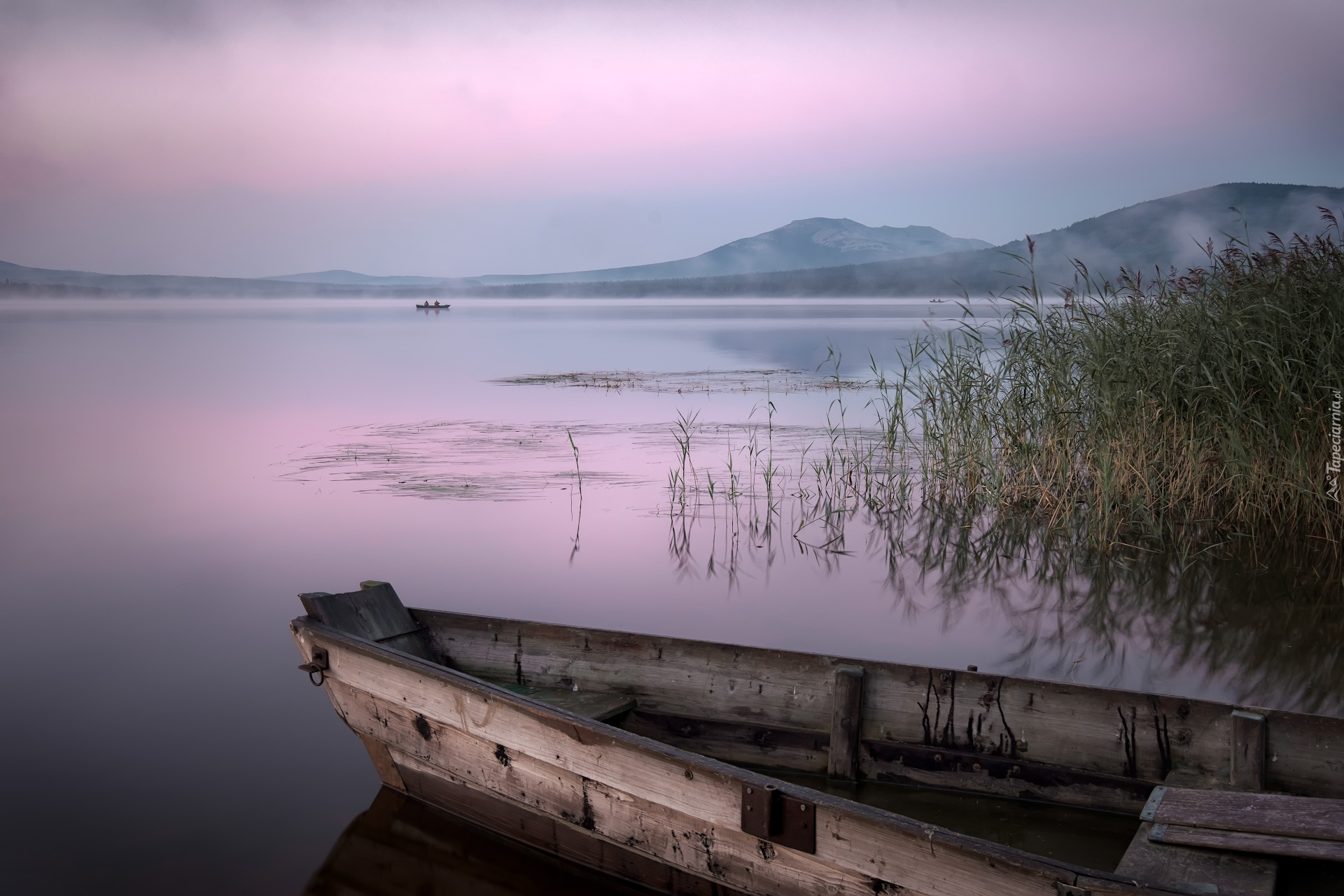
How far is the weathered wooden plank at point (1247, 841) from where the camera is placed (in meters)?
2.60

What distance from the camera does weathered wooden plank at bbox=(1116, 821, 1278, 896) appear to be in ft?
8.52

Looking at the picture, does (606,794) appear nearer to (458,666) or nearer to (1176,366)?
(458,666)

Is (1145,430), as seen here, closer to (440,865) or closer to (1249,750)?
(1249,750)

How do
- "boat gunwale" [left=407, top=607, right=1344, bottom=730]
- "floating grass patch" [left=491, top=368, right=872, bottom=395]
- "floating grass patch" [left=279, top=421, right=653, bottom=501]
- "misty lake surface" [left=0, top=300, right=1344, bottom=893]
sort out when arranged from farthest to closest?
"floating grass patch" [left=491, top=368, right=872, bottom=395] < "floating grass patch" [left=279, top=421, right=653, bottom=501] < "misty lake surface" [left=0, top=300, right=1344, bottom=893] < "boat gunwale" [left=407, top=607, right=1344, bottom=730]

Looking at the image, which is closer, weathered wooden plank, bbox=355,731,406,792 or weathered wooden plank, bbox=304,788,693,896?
weathered wooden plank, bbox=304,788,693,896

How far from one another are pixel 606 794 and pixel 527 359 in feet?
73.0

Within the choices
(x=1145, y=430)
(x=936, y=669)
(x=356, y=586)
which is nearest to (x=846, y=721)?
(x=936, y=669)

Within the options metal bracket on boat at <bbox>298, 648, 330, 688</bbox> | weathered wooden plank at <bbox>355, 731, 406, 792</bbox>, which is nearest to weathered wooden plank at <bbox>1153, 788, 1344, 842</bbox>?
weathered wooden plank at <bbox>355, 731, 406, 792</bbox>

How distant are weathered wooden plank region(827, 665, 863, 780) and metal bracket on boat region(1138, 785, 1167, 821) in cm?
95

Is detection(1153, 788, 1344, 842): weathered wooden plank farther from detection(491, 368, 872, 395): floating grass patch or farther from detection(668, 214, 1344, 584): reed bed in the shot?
detection(491, 368, 872, 395): floating grass patch

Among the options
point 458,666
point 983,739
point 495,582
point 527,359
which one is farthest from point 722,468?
point 527,359

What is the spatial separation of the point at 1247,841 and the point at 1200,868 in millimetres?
136

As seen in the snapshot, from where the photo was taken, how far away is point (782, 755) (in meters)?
3.87

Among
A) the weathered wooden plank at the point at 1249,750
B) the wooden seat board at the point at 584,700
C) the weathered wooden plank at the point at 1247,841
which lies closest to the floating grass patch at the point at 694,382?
the wooden seat board at the point at 584,700
